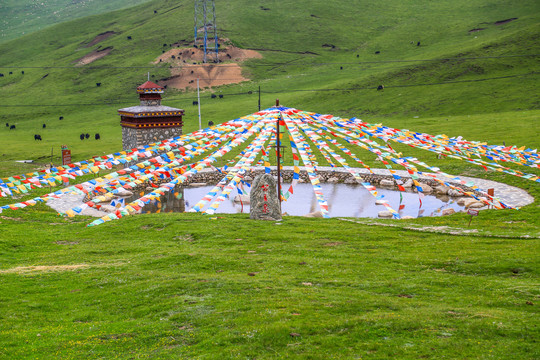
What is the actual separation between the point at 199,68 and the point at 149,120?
71.2 meters

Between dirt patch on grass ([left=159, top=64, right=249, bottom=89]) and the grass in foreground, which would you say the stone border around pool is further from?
dirt patch on grass ([left=159, top=64, right=249, bottom=89])

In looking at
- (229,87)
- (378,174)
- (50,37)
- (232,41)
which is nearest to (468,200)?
(378,174)

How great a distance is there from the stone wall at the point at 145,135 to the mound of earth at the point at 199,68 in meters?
64.6

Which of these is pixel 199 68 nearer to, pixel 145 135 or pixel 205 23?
pixel 205 23

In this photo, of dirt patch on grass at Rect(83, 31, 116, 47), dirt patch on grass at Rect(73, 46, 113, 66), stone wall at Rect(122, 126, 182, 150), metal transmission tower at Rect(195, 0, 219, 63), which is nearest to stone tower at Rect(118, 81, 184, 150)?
stone wall at Rect(122, 126, 182, 150)

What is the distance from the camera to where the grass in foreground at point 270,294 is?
35.3ft

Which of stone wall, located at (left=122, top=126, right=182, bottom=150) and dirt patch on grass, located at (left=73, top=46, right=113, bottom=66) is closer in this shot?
stone wall, located at (left=122, top=126, right=182, bottom=150)

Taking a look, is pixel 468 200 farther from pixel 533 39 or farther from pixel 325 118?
pixel 533 39

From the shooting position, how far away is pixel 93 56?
420 feet

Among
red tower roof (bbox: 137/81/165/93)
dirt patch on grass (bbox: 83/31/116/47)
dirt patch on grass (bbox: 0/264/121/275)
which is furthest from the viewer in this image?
dirt patch on grass (bbox: 83/31/116/47)

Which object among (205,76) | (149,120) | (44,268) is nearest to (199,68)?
(205,76)

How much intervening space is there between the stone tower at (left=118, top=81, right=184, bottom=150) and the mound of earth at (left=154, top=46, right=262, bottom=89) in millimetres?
64625

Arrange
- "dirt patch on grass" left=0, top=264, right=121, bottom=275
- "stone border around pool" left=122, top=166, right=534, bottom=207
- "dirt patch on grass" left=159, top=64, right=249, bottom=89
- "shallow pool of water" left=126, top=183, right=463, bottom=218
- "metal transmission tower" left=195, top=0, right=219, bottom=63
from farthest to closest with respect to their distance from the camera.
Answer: "metal transmission tower" left=195, top=0, right=219, bottom=63 → "dirt patch on grass" left=159, top=64, right=249, bottom=89 → "stone border around pool" left=122, top=166, right=534, bottom=207 → "shallow pool of water" left=126, top=183, right=463, bottom=218 → "dirt patch on grass" left=0, top=264, right=121, bottom=275

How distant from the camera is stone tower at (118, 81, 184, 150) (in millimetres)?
40312
